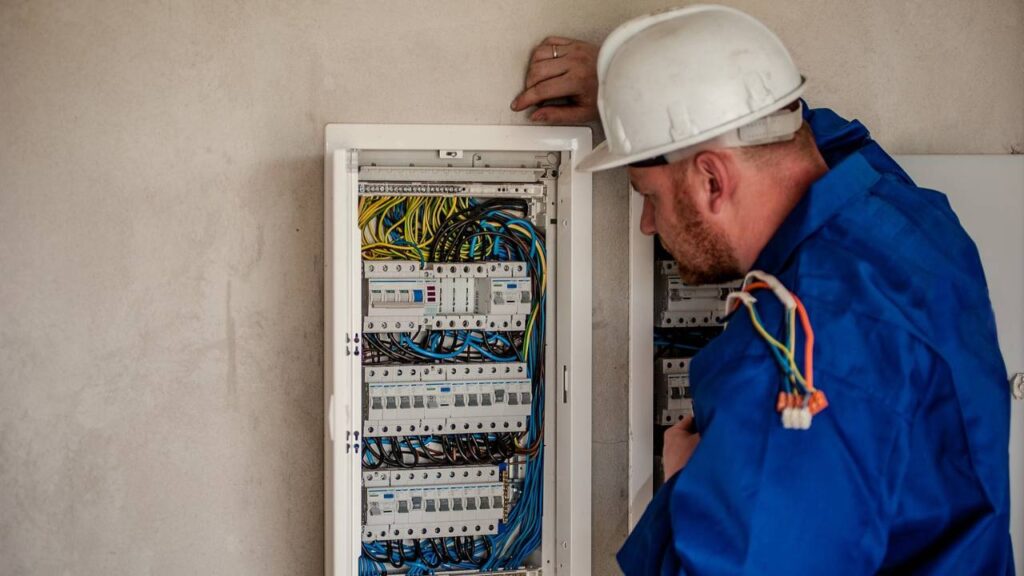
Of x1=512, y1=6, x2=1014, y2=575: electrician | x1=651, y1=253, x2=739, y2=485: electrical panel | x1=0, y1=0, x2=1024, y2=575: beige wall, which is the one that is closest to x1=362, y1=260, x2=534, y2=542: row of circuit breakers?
Answer: x1=0, y1=0, x2=1024, y2=575: beige wall

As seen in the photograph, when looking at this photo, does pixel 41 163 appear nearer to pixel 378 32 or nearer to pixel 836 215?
pixel 378 32

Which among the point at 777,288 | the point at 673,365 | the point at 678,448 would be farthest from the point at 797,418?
the point at 673,365

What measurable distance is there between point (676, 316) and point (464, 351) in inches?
17.9

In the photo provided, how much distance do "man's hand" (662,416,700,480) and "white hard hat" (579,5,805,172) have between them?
42cm

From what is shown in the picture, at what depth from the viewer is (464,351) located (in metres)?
1.94

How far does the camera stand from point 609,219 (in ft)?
6.47

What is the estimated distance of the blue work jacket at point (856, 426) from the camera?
3.76 ft

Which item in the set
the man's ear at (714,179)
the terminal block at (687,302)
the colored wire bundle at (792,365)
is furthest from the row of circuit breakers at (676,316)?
the colored wire bundle at (792,365)

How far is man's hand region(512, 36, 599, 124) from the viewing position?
1.85 meters

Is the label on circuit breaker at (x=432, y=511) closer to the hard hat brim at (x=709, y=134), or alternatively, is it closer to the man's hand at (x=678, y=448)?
the man's hand at (x=678, y=448)

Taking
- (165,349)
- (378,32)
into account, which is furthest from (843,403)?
(165,349)

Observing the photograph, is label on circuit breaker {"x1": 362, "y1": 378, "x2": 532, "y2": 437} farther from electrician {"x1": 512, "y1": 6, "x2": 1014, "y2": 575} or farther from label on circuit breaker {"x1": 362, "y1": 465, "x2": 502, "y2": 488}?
electrician {"x1": 512, "y1": 6, "x2": 1014, "y2": 575}

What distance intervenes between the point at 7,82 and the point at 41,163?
0.55 ft

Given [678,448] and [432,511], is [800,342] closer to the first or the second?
[678,448]
